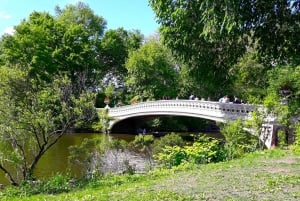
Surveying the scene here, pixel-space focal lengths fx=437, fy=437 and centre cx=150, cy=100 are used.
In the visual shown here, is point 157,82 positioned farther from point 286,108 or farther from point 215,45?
point 215,45

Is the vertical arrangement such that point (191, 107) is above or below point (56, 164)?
above

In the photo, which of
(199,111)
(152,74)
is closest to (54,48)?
(152,74)

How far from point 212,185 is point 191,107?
2224 centimetres

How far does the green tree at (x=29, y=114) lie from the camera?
13289 mm

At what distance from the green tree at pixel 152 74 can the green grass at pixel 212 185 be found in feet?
99.7

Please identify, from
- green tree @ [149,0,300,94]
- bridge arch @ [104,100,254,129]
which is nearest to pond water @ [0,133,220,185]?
bridge arch @ [104,100,254,129]

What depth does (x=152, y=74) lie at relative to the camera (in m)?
41.1

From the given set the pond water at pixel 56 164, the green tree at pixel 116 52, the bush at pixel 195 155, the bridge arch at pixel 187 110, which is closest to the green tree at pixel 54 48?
the green tree at pixel 116 52

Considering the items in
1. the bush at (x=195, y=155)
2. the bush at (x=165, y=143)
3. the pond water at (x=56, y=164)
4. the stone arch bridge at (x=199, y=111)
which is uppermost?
the stone arch bridge at (x=199, y=111)

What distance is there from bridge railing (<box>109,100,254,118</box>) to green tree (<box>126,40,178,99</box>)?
15.1ft

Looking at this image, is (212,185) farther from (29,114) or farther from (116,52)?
(116,52)

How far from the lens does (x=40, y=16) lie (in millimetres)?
47156

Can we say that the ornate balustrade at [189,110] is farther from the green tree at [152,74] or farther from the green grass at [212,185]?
the green grass at [212,185]

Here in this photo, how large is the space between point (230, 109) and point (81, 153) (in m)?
11.6
